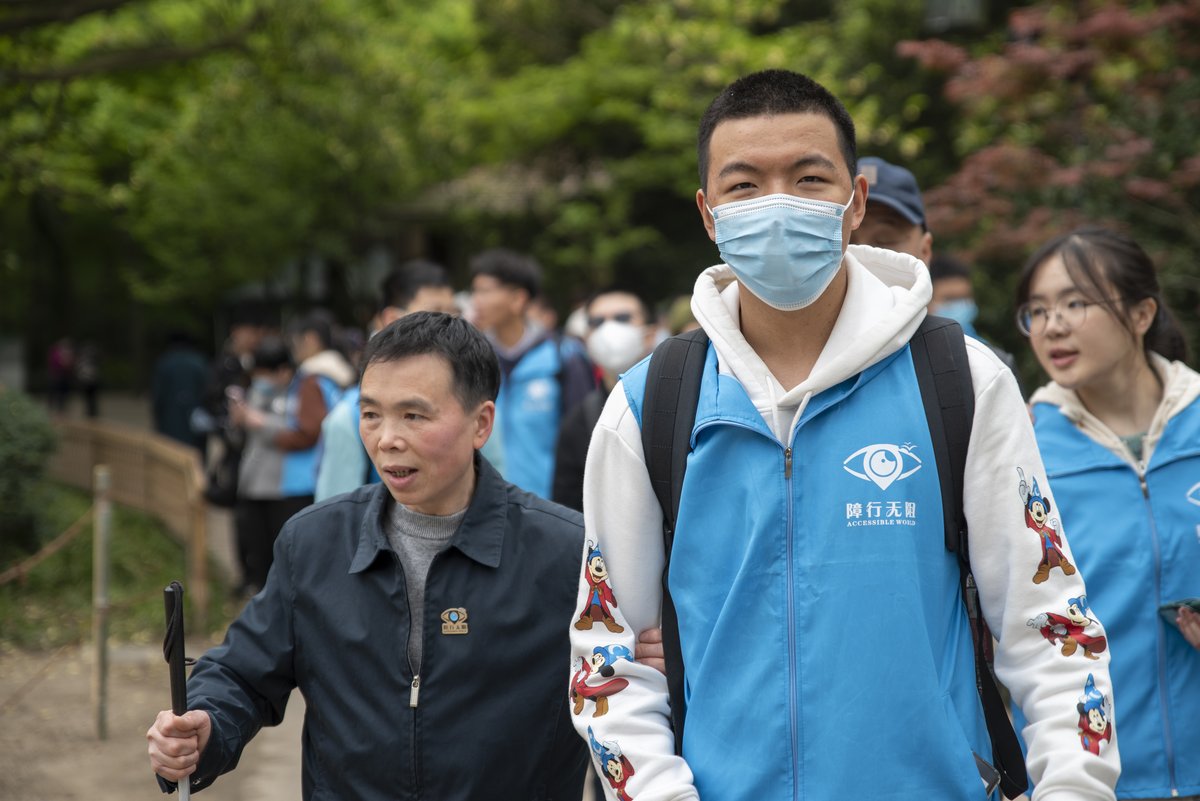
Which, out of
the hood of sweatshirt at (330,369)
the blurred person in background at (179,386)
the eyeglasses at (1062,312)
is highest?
the blurred person in background at (179,386)

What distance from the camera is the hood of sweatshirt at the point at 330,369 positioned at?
8727 mm

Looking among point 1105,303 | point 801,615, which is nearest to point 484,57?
point 1105,303

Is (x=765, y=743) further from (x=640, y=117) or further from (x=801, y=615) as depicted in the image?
(x=640, y=117)

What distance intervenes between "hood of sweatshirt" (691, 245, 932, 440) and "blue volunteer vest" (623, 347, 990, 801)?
3cm

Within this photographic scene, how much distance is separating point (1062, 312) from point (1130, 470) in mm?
445

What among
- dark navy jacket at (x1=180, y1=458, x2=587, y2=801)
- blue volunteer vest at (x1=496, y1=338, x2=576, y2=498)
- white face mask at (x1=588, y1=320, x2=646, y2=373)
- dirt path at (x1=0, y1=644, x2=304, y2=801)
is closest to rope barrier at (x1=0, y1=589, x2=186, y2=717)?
dirt path at (x1=0, y1=644, x2=304, y2=801)

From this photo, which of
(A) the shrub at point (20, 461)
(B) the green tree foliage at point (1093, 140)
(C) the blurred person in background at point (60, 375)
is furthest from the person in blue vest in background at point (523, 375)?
(C) the blurred person in background at point (60, 375)

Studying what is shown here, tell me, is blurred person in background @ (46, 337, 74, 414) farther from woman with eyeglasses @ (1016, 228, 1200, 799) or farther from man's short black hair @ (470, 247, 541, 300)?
woman with eyeglasses @ (1016, 228, 1200, 799)

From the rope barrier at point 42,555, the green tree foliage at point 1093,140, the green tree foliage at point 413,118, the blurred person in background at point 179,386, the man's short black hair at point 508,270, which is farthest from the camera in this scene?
the blurred person in background at point 179,386

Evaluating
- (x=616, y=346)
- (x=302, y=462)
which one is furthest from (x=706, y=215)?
(x=302, y=462)

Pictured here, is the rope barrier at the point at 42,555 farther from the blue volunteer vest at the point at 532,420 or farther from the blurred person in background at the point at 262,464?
the blue volunteer vest at the point at 532,420

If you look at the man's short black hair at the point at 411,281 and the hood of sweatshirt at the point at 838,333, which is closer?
the hood of sweatshirt at the point at 838,333

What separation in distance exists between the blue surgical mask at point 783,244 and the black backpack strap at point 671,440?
0.19 metres

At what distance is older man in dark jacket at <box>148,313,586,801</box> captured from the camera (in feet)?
9.89
